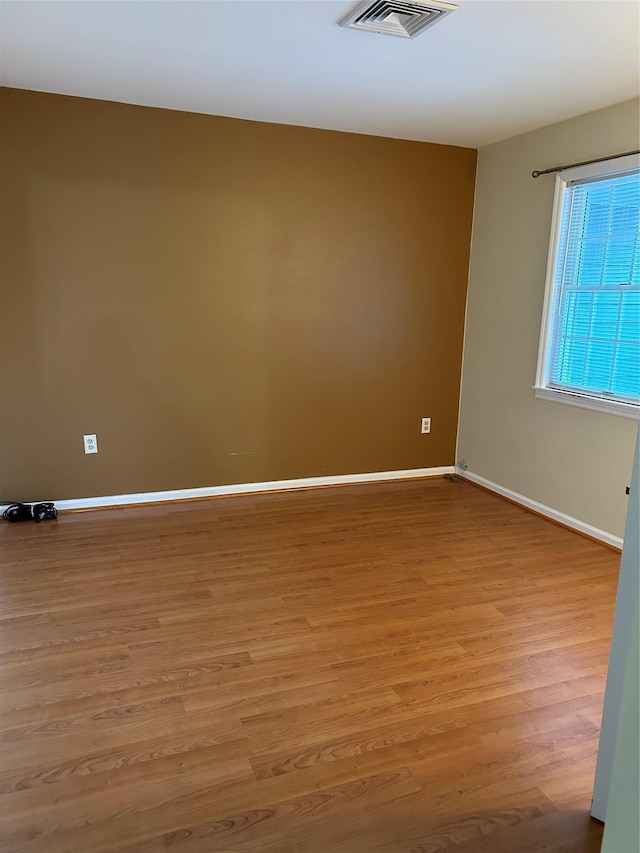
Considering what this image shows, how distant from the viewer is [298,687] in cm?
220

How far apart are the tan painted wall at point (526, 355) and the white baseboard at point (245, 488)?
46cm

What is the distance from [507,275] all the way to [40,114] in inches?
119

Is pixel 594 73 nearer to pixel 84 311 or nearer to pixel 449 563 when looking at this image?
pixel 449 563

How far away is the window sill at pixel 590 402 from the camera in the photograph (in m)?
3.33

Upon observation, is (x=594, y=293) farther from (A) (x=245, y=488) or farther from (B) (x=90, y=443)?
(B) (x=90, y=443)

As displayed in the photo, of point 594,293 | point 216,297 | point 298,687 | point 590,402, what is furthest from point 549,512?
point 216,297

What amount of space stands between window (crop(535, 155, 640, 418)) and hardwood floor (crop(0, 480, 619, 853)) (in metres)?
0.93

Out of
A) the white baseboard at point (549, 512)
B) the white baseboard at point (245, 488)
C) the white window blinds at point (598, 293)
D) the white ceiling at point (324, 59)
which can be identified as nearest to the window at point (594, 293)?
the white window blinds at point (598, 293)

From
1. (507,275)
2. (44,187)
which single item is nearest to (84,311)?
(44,187)

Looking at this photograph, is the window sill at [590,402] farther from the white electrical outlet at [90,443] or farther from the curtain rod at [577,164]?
the white electrical outlet at [90,443]

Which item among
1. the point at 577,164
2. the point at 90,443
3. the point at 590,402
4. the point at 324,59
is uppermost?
the point at 324,59

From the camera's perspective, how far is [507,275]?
13.9 ft

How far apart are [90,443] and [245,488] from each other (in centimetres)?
106

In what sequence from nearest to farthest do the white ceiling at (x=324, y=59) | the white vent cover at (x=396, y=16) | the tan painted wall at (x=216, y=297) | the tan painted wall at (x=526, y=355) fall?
the white vent cover at (x=396, y=16), the white ceiling at (x=324, y=59), the tan painted wall at (x=526, y=355), the tan painted wall at (x=216, y=297)
